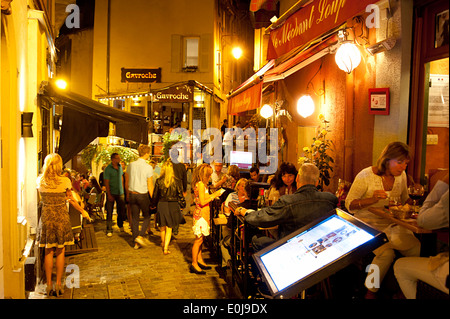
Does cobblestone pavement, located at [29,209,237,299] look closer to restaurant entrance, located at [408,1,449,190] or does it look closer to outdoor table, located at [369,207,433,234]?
outdoor table, located at [369,207,433,234]

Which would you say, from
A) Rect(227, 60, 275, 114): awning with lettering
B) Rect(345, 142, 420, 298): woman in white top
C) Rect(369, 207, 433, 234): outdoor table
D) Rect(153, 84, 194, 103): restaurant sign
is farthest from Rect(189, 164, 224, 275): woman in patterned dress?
Rect(153, 84, 194, 103): restaurant sign

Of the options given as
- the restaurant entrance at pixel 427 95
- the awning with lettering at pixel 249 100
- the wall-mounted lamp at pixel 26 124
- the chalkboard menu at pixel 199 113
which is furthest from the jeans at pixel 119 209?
the chalkboard menu at pixel 199 113

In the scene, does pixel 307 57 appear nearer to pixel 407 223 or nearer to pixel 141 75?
pixel 407 223

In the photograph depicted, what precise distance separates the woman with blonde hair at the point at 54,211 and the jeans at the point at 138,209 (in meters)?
2.73

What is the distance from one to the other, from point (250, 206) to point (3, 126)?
357 centimetres

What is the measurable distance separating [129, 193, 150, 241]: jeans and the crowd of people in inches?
0.8

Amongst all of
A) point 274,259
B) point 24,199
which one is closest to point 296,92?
point 24,199

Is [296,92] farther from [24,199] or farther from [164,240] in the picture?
[24,199]

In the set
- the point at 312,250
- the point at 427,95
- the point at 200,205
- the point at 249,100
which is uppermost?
the point at 249,100

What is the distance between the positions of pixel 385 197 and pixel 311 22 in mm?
3805

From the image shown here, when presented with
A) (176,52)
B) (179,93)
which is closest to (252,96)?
→ (179,93)

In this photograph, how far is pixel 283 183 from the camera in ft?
23.6

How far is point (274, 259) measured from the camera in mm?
3676

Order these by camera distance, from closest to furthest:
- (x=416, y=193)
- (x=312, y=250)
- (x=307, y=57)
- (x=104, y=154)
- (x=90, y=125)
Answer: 1. (x=312, y=250)
2. (x=416, y=193)
3. (x=307, y=57)
4. (x=90, y=125)
5. (x=104, y=154)
